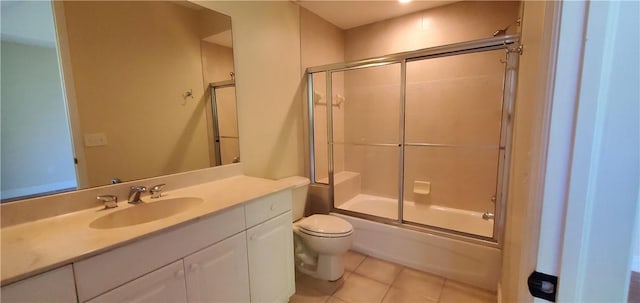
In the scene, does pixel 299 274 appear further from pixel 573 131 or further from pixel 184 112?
pixel 573 131

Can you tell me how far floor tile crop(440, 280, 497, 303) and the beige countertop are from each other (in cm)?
155

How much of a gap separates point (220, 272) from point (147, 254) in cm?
37

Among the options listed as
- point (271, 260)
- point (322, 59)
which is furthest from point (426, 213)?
point (322, 59)

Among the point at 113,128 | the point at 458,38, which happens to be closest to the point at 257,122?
the point at 113,128

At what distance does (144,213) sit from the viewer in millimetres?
1318

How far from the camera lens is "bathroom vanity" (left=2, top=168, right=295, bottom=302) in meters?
0.80

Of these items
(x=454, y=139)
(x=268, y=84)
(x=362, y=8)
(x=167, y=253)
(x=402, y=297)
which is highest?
(x=362, y=8)

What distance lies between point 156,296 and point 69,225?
467 mm

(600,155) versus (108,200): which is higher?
(600,155)

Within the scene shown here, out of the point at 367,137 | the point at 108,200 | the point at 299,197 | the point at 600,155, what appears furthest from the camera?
the point at 367,137

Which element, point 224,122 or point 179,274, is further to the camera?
point 224,122

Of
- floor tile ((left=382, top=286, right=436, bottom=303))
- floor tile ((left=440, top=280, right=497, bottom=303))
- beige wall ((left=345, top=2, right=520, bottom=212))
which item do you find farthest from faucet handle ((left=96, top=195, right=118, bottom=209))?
beige wall ((left=345, top=2, right=520, bottom=212))

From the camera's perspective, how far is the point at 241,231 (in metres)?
1.34

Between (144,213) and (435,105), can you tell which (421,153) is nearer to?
(435,105)
